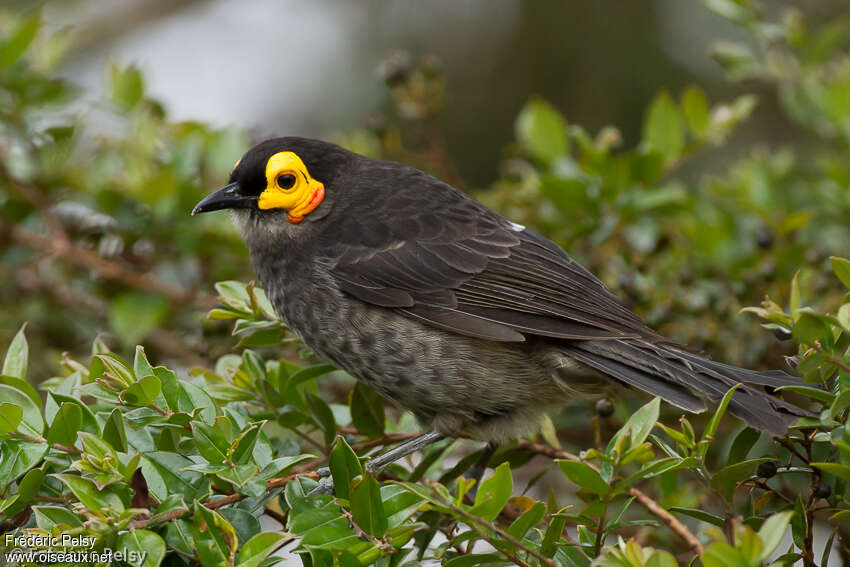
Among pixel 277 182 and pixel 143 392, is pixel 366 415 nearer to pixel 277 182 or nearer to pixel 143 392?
pixel 143 392

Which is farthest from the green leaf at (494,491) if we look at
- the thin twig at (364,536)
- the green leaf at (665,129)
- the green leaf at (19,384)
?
the green leaf at (665,129)

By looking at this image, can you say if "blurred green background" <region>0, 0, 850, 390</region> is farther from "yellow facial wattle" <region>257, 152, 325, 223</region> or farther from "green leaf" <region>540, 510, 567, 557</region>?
"green leaf" <region>540, 510, 567, 557</region>

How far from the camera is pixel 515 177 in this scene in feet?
15.0

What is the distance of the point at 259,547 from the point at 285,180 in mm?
1775

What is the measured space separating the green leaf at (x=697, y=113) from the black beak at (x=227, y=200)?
2.01 m

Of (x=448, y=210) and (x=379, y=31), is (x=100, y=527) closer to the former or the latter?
(x=448, y=210)

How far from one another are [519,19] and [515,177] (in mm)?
3492

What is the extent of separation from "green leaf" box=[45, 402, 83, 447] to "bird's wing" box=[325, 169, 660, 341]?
1.19 m

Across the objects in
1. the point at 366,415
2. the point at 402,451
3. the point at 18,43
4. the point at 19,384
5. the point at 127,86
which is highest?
the point at 18,43

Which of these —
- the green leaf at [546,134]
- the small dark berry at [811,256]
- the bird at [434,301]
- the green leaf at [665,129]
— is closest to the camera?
the bird at [434,301]

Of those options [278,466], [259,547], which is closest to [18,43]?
[278,466]

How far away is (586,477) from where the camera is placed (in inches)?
81.0

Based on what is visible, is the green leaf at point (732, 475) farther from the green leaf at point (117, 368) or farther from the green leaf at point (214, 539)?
the green leaf at point (117, 368)

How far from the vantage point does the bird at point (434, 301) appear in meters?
3.10
